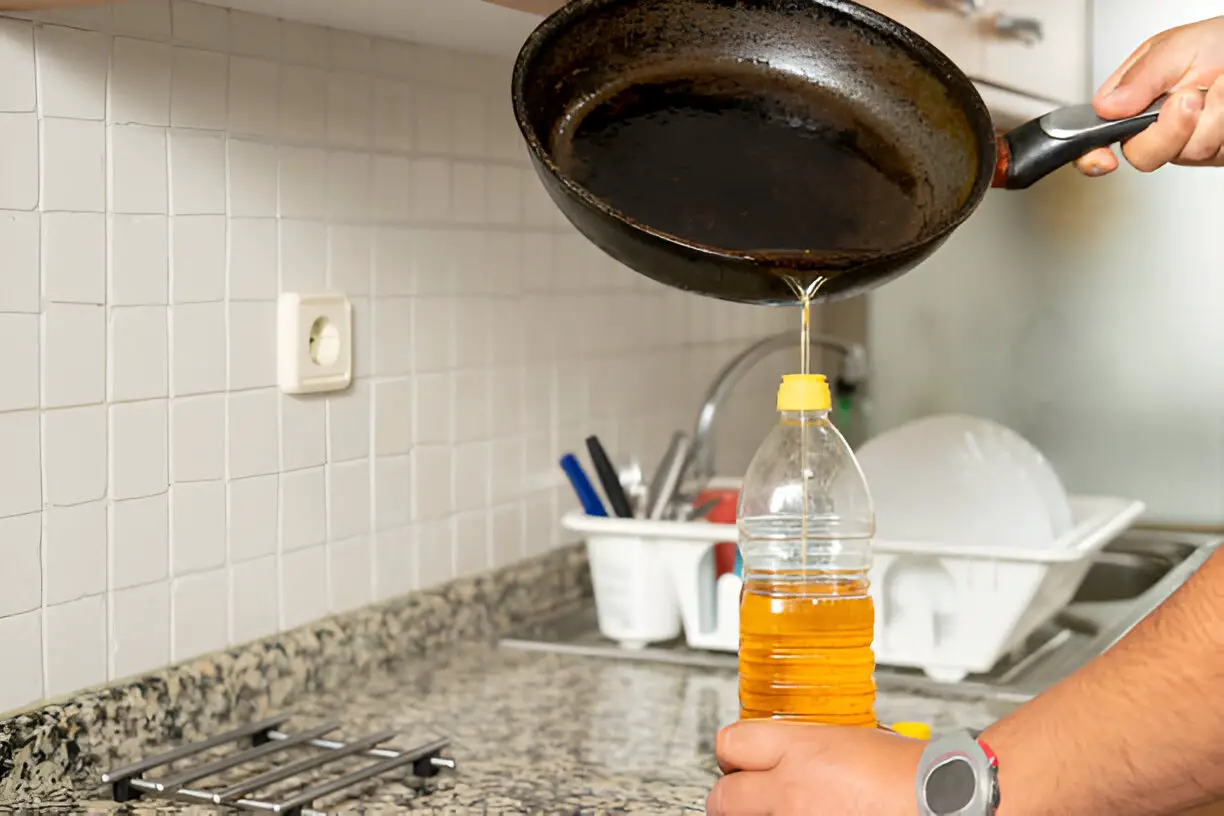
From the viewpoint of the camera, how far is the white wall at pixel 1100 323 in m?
2.25

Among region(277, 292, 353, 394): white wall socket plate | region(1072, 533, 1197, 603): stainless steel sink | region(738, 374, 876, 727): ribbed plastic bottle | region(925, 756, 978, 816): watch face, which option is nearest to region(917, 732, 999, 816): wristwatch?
region(925, 756, 978, 816): watch face

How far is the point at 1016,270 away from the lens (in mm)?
2355

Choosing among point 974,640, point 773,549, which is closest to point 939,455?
point 974,640

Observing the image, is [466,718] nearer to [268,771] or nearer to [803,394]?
[268,771]

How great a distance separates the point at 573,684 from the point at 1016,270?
124cm

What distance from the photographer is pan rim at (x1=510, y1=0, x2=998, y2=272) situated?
3.07ft

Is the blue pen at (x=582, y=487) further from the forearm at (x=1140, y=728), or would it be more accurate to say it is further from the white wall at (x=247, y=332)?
the forearm at (x=1140, y=728)

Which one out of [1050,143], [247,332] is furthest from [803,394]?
[247,332]

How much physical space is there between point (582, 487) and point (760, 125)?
1.93ft

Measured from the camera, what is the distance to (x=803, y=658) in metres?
1.20

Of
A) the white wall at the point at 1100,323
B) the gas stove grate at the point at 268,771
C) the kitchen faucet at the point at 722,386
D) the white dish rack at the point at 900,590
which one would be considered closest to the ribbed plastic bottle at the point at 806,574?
the white dish rack at the point at 900,590

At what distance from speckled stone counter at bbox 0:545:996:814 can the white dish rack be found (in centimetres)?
6

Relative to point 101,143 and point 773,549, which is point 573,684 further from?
point 101,143

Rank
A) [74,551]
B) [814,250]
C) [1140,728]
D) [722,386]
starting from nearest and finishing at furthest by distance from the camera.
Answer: [1140,728] < [814,250] < [74,551] < [722,386]
